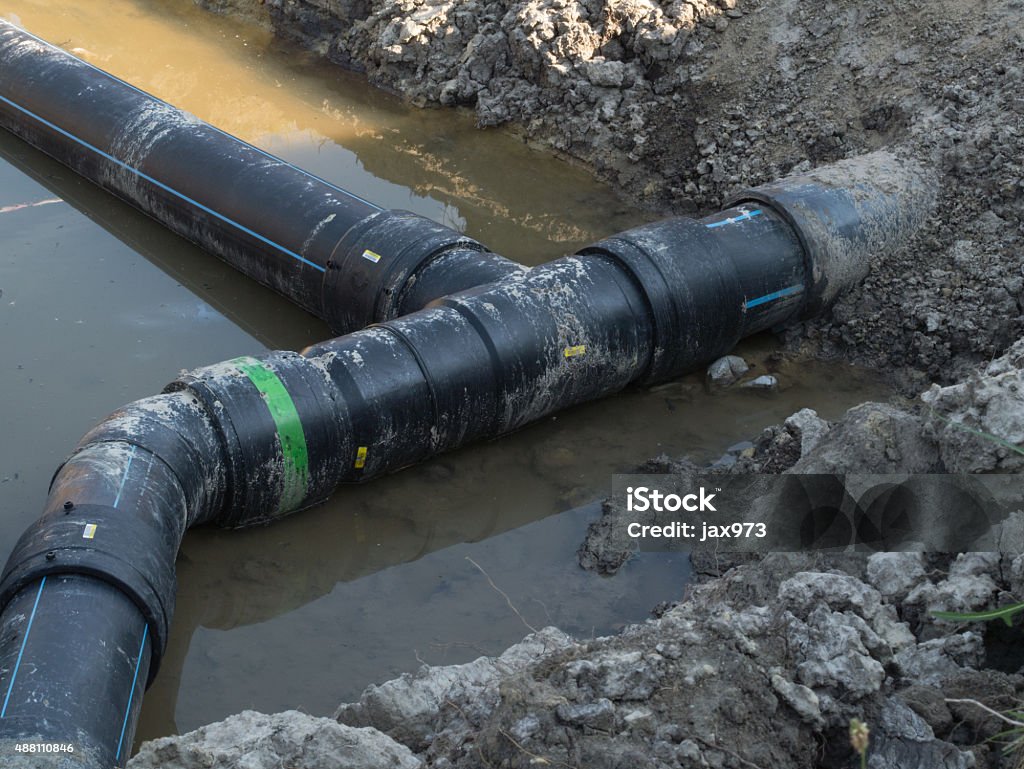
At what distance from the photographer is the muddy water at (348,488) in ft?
15.9

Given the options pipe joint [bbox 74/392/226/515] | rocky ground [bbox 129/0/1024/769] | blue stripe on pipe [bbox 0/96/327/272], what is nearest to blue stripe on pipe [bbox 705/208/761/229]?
rocky ground [bbox 129/0/1024/769]

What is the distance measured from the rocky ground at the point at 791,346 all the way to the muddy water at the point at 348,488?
0.33 metres

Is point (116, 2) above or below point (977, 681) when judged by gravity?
above

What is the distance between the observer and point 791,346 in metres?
6.72

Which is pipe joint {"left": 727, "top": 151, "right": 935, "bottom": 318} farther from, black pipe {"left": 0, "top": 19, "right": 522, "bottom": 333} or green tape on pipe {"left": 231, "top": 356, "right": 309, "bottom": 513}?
green tape on pipe {"left": 231, "top": 356, "right": 309, "bottom": 513}

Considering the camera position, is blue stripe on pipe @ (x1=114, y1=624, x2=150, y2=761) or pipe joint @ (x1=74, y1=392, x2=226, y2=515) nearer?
blue stripe on pipe @ (x1=114, y1=624, x2=150, y2=761)

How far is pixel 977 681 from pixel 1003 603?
0.45 meters

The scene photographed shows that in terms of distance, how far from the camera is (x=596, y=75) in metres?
8.39

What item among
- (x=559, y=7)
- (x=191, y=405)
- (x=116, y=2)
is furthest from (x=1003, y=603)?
(x=116, y=2)

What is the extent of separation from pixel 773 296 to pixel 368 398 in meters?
2.50

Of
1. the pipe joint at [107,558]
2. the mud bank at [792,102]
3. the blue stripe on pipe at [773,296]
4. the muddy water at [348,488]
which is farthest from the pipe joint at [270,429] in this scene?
the mud bank at [792,102]

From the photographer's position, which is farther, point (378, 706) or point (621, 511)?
point (621, 511)

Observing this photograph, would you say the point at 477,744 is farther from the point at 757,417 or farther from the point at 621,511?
the point at 757,417

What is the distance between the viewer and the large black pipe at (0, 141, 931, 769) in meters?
3.98
